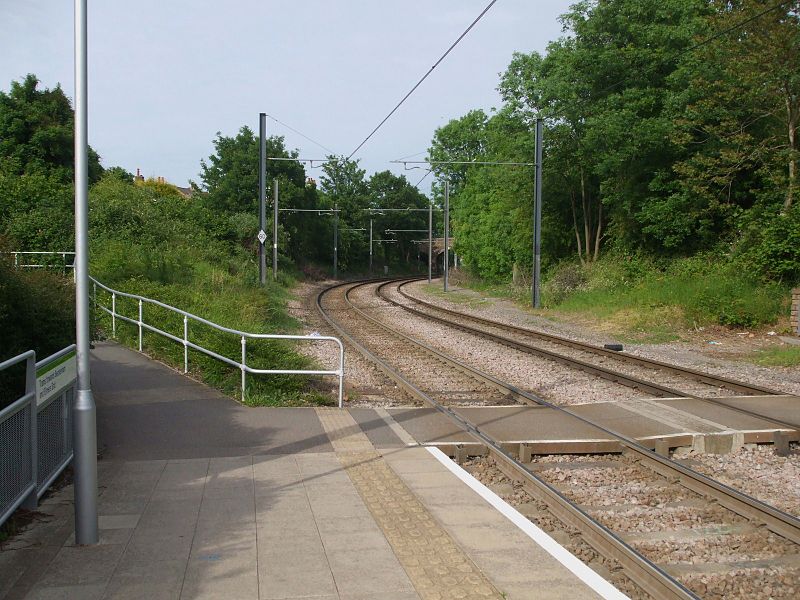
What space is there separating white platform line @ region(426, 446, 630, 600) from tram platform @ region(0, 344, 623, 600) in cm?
2

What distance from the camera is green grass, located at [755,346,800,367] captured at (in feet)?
49.5

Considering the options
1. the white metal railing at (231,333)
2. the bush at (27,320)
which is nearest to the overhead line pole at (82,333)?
the bush at (27,320)

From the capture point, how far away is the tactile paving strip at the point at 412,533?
4578mm

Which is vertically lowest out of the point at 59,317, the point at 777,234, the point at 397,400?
the point at 397,400

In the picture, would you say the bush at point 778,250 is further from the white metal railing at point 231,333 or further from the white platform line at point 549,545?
the white platform line at point 549,545

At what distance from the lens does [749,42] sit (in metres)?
22.4

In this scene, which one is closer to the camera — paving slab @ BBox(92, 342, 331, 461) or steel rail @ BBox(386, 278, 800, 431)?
paving slab @ BBox(92, 342, 331, 461)

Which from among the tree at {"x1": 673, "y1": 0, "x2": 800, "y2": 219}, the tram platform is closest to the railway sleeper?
the tram platform

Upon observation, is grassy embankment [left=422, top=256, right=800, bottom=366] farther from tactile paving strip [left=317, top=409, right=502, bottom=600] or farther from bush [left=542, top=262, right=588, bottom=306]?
tactile paving strip [left=317, top=409, right=502, bottom=600]

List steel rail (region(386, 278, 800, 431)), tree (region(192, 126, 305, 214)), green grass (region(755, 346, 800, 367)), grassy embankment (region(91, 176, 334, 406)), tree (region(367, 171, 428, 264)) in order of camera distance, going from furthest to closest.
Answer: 1. tree (region(367, 171, 428, 264))
2. tree (region(192, 126, 305, 214))
3. green grass (region(755, 346, 800, 367))
4. grassy embankment (region(91, 176, 334, 406))
5. steel rail (region(386, 278, 800, 431))

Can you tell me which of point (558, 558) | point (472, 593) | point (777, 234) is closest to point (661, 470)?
point (558, 558)

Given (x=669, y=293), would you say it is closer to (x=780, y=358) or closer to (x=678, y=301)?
(x=678, y=301)

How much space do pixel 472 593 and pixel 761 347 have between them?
50.7 ft

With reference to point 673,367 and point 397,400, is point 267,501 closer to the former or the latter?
point 397,400
